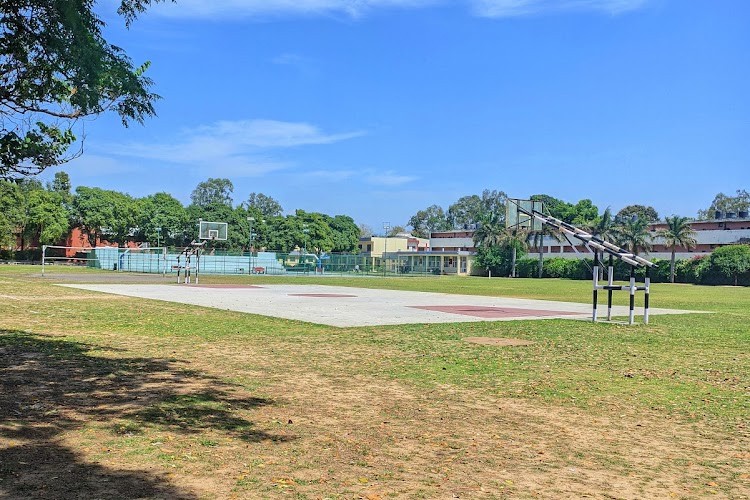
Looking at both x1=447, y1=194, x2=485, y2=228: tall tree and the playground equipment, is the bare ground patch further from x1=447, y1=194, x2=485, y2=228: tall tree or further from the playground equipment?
x1=447, y1=194, x2=485, y2=228: tall tree

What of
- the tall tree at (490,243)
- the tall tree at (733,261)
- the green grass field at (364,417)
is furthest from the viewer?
the tall tree at (490,243)

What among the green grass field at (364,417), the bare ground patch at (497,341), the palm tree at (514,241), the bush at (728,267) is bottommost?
the green grass field at (364,417)

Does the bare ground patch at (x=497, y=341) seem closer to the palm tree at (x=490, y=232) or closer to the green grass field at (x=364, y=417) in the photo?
the green grass field at (x=364, y=417)

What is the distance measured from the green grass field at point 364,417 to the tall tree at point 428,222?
16480cm

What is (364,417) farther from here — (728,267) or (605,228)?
(605,228)

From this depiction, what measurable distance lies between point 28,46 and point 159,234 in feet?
328

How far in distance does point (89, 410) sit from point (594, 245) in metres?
15.3

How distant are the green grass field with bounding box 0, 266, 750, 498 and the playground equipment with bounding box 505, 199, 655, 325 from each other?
14.6 feet

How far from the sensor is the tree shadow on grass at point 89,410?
501cm

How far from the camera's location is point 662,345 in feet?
47.1

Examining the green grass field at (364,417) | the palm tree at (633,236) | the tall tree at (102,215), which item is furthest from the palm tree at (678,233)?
the green grass field at (364,417)

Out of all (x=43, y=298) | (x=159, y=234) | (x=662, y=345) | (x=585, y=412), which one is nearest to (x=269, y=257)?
(x=159, y=234)

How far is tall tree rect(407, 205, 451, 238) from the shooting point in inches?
7032

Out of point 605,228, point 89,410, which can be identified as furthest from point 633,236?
point 89,410
